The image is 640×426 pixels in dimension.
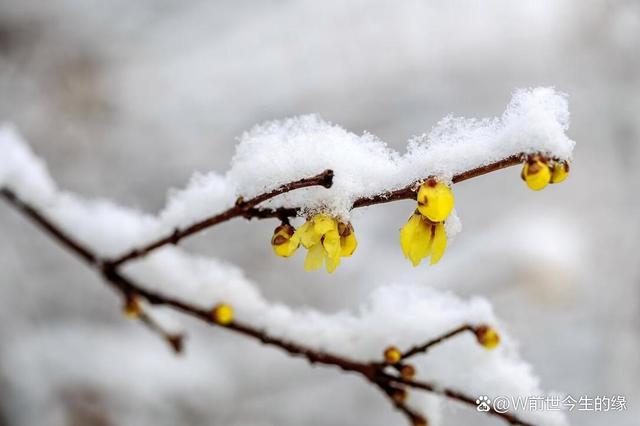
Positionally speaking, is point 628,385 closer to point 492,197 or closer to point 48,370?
point 492,197

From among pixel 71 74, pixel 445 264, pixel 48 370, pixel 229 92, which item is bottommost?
pixel 48 370

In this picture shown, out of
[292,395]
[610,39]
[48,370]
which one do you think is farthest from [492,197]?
[48,370]

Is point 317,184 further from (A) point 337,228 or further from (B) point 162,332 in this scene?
(B) point 162,332

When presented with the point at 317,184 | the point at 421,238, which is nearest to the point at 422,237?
the point at 421,238

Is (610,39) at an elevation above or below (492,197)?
above

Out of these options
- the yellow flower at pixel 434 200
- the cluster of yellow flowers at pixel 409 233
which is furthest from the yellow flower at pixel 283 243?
the yellow flower at pixel 434 200

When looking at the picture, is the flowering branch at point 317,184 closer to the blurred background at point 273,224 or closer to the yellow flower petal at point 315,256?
the yellow flower petal at point 315,256
